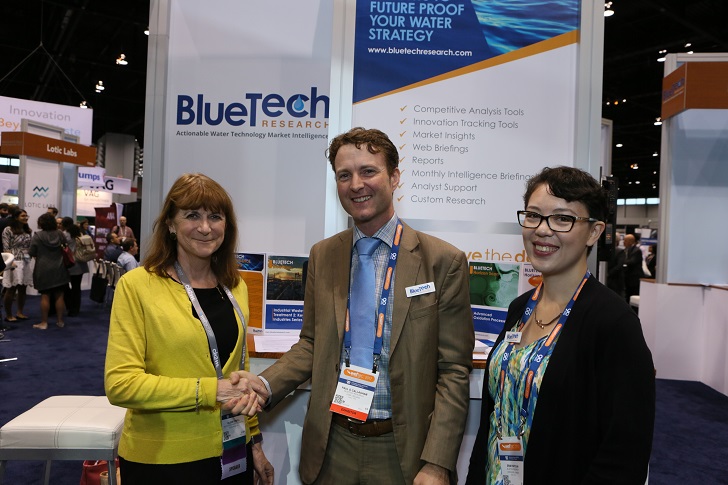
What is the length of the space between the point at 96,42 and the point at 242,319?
14717 millimetres

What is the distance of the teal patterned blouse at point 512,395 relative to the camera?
136 centimetres

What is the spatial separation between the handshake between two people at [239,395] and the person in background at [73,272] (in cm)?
782

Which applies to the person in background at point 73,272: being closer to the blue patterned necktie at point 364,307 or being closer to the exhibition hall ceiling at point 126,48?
the exhibition hall ceiling at point 126,48

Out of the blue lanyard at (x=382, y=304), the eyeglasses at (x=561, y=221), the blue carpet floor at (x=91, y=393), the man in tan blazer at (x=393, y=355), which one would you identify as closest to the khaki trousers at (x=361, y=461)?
the man in tan blazer at (x=393, y=355)

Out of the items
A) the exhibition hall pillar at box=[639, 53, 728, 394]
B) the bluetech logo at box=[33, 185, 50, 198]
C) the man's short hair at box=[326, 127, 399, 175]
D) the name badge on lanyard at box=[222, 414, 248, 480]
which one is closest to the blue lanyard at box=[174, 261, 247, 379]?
the name badge on lanyard at box=[222, 414, 248, 480]

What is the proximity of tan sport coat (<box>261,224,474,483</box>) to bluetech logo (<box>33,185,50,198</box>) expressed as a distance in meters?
11.8

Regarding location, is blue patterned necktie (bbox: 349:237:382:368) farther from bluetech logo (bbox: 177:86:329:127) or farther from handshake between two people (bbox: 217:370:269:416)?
bluetech logo (bbox: 177:86:329:127)

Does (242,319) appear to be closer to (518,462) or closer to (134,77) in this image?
(518,462)

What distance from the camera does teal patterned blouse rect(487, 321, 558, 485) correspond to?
1.36 m

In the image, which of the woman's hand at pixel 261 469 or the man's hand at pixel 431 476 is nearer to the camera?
the man's hand at pixel 431 476

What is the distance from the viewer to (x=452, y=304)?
1.61m

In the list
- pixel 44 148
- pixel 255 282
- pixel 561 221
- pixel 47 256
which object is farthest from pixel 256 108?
pixel 44 148

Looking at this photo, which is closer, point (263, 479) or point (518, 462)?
point (518, 462)

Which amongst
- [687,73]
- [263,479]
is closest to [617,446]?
[263,479]
